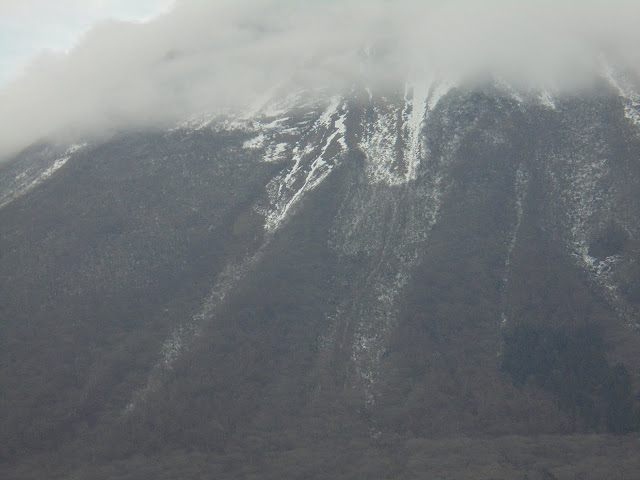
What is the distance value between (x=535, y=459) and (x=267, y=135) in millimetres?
84950

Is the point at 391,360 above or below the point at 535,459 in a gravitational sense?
above

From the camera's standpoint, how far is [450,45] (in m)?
174

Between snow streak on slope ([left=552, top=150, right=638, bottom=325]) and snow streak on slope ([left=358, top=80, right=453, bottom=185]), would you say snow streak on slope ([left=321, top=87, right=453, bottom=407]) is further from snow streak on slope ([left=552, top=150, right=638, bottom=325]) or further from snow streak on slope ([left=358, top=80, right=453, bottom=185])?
snow streak on slope ([left=552, top=150, right=638, bottom=325])

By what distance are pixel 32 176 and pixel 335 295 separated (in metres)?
66.3

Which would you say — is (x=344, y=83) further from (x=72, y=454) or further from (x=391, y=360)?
(x=72, y=454)

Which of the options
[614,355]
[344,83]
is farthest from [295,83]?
[614,355]

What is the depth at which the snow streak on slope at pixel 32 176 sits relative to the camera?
12221cm

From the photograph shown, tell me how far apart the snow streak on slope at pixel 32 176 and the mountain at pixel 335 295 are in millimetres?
708

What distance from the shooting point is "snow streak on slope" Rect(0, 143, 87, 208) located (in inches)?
4811

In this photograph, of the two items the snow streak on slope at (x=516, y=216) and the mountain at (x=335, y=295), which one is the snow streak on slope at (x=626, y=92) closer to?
the mountain at (x=335, y=295)

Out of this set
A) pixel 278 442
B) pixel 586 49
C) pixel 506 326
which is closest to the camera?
pixel 278 442

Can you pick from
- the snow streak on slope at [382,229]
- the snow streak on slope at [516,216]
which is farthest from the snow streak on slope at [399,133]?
the snow streak on slope at [516,216]

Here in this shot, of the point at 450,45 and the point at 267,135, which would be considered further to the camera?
the point at 450,45

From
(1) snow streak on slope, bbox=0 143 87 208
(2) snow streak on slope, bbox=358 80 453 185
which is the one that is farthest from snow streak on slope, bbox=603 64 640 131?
(1) snow streak on slope, bbox=0 143 87 208
